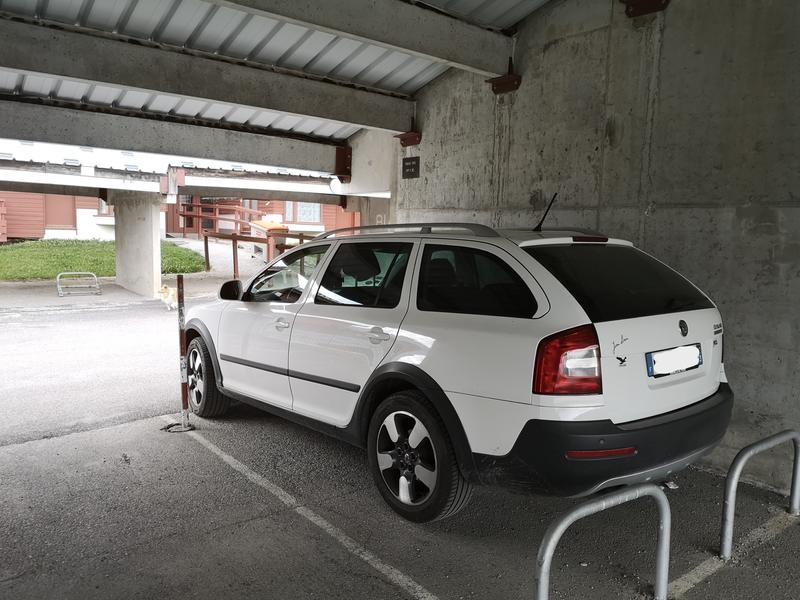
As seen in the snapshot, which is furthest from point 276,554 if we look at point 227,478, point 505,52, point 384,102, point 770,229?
point 384,102

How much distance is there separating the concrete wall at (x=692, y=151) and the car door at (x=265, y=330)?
8.44 feet

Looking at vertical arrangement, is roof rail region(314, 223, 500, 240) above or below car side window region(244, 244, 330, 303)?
above

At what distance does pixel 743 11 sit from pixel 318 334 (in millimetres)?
3916

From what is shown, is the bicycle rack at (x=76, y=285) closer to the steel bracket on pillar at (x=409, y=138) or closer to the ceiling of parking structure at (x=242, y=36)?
the ceiling of parking structure at (x=242, y=36)

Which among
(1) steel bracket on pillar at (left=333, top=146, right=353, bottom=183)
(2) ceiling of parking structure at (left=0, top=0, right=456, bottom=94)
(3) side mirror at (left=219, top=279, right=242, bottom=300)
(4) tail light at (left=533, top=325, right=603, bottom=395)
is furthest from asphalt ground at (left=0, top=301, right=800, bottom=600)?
(1) steel bracket on pillar at (left=333, top=146, right=353, bottom=183)

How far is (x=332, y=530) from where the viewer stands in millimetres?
3826

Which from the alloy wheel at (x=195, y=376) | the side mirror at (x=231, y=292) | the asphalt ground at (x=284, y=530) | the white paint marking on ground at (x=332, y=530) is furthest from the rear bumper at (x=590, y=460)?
the alloy wheel at (x=195, y=376)

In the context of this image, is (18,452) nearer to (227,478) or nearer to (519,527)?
(227,478)

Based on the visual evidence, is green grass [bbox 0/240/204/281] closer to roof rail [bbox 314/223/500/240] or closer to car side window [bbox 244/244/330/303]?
car side window [bbox 244/244/330/303]

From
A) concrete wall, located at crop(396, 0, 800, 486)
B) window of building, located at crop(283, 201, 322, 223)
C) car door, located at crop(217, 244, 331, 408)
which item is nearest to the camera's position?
concrete wall, located at crop(396, 0, 800, 486)

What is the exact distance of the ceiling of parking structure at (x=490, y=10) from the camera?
20.3 feet

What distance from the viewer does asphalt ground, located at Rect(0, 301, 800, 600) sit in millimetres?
3268

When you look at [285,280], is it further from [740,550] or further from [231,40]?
[740,550]

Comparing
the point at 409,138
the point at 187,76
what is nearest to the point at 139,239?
the point at 187,76
